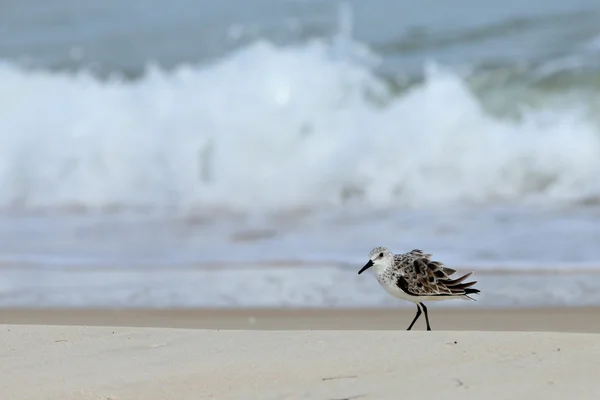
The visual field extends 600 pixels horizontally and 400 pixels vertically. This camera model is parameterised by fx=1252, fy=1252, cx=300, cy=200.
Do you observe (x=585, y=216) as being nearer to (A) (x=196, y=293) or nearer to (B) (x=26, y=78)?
(A) (x=196, y=293)

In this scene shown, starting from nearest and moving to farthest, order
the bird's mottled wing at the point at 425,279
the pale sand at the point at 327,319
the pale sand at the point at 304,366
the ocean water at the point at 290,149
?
1. the pale sand at the point at 304,366
2. the bird's mottled wing at the point at 425,279
3. the pale sand at the point at 327,319
4. the ocean water at the point at 290,149

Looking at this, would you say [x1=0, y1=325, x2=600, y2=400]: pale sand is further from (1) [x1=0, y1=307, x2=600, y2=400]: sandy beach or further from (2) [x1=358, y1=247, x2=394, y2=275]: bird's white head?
(2) [x1=358, y1=247, x2=394, y2=275]: bird's white head

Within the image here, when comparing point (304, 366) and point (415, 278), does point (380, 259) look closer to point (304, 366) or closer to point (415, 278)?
point (415, 278)

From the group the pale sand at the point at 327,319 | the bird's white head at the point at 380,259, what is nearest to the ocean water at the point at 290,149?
the pale sand at the point at 327,319

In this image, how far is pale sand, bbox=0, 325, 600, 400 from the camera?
4.23 metres

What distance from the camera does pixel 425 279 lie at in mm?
5852

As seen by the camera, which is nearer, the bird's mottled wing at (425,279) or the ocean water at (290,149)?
the bird's mottled wing at (425,279)

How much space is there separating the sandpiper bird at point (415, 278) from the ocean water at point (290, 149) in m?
1.59

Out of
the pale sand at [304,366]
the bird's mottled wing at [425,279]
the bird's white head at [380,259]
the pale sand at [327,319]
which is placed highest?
the bird's white head at [380,259]

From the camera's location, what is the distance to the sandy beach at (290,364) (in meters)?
4.24

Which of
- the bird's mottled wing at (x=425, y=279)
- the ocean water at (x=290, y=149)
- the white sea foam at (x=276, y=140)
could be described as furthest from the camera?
the white sea foam at (x=276, y=140)

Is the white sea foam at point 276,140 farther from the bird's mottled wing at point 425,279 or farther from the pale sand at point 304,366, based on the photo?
the pale sand at point 304,366

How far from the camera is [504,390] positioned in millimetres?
4129

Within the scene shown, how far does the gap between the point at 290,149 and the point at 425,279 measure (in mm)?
7276
